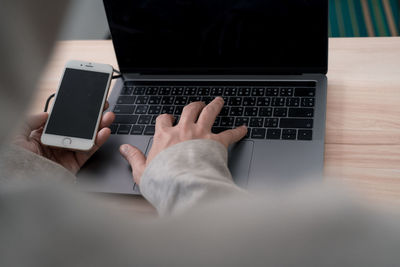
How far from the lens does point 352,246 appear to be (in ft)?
0.21

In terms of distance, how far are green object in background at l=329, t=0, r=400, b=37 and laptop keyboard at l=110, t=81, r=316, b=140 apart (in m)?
0.44

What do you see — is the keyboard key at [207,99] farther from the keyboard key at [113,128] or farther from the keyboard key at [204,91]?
the keyboard key at [113,128]

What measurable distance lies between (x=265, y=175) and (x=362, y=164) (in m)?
0.15

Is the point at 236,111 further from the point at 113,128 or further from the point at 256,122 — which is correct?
the point at 113,128

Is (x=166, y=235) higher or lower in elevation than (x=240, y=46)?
lower

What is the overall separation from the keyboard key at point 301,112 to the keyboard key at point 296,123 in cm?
1

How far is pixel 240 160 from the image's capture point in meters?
0.69

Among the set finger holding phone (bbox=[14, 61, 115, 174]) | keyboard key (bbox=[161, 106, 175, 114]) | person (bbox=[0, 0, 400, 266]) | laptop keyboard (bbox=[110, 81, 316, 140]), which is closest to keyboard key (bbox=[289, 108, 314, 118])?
laptop keyboard (bbox=[110, 81, 316, 140])

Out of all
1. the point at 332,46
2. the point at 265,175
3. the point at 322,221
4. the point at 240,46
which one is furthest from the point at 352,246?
the point at 332,46

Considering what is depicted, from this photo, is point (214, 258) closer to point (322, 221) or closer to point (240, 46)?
point (322, 221)

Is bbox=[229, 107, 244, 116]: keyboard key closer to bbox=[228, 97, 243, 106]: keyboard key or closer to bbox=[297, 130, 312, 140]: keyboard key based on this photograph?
bbox=[228, 97, 243, 106]: keyboard key

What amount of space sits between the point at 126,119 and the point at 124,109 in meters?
0.03

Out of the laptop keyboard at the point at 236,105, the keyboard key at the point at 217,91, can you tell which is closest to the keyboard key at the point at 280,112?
the laptop keyboard at the point at 236,105

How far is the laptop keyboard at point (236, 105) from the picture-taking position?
74 cm
